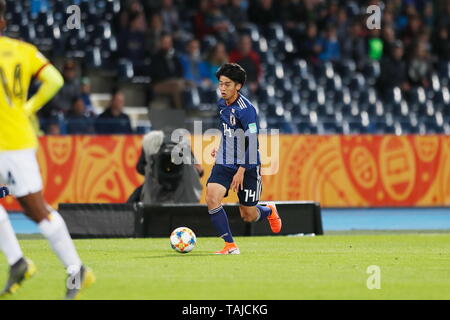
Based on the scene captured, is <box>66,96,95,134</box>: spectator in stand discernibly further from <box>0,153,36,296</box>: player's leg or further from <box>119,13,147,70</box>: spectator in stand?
<box>0,153,36,296</box>: player's leg

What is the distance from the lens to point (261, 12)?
26891 millimetres

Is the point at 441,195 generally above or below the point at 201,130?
below

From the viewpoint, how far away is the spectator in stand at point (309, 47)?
26.8m

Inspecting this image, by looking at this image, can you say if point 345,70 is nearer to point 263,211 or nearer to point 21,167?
point 263,211

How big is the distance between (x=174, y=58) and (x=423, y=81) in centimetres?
747

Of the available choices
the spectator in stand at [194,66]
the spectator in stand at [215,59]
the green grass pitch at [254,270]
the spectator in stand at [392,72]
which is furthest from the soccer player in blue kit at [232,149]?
the spectator in stand at [392,72]

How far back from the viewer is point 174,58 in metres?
23.4

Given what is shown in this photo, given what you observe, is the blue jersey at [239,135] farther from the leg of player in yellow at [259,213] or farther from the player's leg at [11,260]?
the player's leg at [11,260]

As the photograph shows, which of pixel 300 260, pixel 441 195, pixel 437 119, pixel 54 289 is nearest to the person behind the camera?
pixel 54 289

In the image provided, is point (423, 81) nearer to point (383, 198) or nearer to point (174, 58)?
point (383, 198)

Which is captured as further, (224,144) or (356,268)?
(224,144)

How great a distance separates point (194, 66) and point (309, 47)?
381cm

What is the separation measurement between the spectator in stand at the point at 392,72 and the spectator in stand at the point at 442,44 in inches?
87.6

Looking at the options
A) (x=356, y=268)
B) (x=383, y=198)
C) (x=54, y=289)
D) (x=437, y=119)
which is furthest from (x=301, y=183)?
(x=54, y=289)
